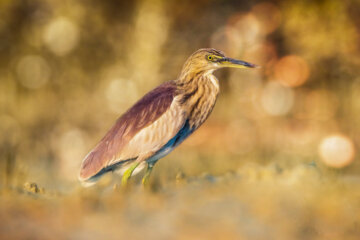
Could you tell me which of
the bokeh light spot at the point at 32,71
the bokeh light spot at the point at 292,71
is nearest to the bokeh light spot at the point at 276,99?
the bokeh light spot at the point at 292,71

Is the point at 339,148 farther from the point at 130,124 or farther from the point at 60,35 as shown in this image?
the point at 60,35

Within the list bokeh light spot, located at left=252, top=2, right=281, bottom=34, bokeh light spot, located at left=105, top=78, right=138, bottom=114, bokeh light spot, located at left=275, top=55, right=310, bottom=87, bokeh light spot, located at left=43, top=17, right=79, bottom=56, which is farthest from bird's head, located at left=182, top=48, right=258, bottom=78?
bokeh light spot, located at left=43, top=17, right=79, bottom=56

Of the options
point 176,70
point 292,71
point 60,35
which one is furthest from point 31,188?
point 60,35

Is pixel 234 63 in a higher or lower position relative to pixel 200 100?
higher

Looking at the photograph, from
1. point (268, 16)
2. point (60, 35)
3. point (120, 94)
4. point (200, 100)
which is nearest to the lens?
point (200, 100)

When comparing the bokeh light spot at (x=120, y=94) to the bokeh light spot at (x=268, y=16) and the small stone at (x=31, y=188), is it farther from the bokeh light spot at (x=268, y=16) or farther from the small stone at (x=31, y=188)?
the small stone at (x=31, y=188)

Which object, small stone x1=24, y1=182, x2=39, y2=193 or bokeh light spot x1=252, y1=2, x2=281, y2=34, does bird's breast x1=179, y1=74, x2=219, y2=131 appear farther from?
bokeh light spot x1=252, y1=2, x2=281, y2=34
